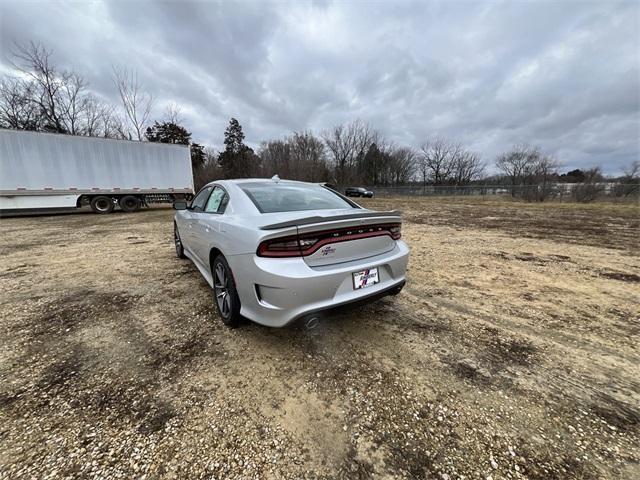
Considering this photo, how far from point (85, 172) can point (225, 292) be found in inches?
578

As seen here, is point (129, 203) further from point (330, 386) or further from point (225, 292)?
point (330, 386)

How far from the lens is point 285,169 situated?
145ft

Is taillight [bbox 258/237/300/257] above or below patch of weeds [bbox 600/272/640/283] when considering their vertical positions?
above

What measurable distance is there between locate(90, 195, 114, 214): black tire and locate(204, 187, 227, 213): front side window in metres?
14.0

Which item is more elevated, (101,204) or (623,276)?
(101,204)

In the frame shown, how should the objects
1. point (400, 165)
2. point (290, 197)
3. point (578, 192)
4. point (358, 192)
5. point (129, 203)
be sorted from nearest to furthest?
point (290, 197) < point (129, 203) < point (578, 192) < point (358, 192) < point (400, 165)

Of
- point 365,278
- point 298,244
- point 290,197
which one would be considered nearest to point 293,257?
point 298,244

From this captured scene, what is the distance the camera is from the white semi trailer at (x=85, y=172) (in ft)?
38.4

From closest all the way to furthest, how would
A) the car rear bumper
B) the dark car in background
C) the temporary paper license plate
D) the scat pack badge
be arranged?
the car rear bumper < the scat pack badge < the temporary paper license plate < the dark car in background

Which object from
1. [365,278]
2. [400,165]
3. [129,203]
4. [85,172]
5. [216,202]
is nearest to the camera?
[365,278]

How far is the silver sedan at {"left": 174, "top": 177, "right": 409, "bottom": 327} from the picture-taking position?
2102mm

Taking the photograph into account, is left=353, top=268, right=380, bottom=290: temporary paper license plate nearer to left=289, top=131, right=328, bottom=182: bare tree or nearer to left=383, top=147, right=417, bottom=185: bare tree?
left=289, top=131, right=328, bottom=182: bare tree

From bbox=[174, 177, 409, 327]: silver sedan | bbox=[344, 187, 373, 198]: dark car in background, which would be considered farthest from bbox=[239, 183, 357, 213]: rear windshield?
bbox=[344, 187, 373, 198]: dark car in background

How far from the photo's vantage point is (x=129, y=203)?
48.5 ft
